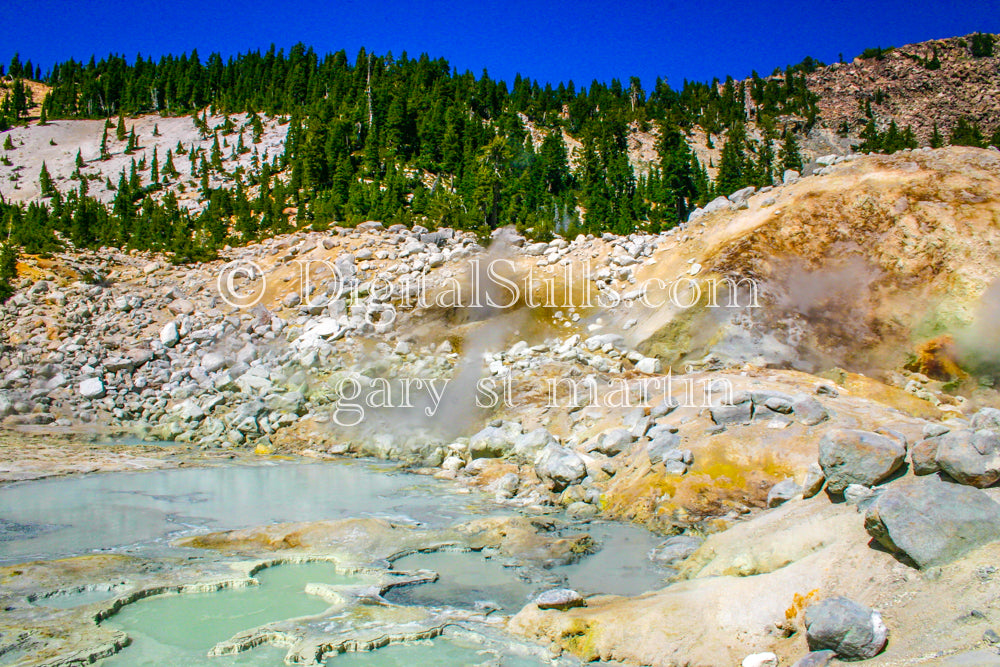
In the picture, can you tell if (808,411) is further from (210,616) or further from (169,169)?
(169,169)

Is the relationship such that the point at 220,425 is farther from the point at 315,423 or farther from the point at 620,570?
the point at 620,570

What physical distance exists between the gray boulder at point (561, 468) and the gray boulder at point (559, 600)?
16.6 ft

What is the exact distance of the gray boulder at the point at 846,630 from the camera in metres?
4.22

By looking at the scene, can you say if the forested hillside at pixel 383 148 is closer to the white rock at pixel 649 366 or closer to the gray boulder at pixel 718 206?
the gray boulder at pixel 718 206

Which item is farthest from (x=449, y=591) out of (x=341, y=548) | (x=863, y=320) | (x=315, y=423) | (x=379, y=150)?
(x=379, y=150)

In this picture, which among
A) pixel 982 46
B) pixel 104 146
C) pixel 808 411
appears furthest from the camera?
pixel 982 46

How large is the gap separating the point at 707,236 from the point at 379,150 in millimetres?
30369

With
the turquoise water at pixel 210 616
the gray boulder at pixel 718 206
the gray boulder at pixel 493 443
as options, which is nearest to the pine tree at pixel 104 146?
the gray boulder at pixel 718 206

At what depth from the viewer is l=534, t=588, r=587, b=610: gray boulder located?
5645 mm

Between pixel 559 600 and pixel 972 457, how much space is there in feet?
12.9

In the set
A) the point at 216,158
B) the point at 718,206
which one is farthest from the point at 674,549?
the point at 216,158

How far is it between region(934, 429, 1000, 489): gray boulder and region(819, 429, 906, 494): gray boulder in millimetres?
783

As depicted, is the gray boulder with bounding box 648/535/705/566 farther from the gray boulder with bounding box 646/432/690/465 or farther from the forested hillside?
the forested hillside

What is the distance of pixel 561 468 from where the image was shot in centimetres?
1092
